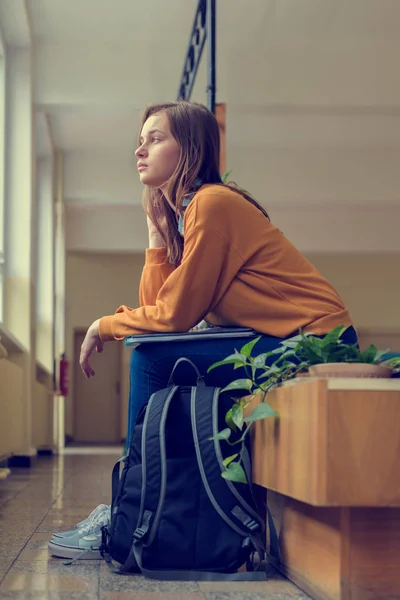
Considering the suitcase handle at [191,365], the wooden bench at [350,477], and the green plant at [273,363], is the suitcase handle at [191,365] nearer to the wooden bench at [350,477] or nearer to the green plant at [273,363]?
the green plant at [273,363]

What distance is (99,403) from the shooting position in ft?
44.5

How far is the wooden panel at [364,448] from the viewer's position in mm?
1335

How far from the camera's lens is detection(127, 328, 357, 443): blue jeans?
72.6 inches

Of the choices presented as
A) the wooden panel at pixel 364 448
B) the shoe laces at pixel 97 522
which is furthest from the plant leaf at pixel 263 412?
the shoe laces at pixel 97 522

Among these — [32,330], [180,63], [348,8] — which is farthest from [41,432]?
[348,8]

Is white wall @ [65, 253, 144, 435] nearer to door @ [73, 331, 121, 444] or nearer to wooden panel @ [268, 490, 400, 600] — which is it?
door @ [73, 331, 121, 444]

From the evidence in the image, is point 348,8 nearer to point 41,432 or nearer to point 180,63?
point 180,63

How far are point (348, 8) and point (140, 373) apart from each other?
5825mm

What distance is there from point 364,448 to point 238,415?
14.7 inches

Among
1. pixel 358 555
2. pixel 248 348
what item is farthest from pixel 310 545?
pixel 248 348

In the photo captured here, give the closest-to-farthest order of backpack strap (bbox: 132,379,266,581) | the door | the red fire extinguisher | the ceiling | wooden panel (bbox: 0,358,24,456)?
1. backpack strap (bbox: 132,379,266,581)
2. wooden panel (bbox: 0,358,24,456)
3. the ceiling
4. the red fire extinguisher
5. the door

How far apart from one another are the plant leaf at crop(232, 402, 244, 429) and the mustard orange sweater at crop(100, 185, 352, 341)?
20cm

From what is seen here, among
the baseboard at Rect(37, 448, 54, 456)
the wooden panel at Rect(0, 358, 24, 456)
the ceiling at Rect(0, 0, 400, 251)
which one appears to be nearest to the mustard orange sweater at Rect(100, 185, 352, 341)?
the wooden panel at Rect(0, 358, 24, 456)

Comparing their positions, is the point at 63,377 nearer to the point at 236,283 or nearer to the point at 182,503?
the point at 236,283
